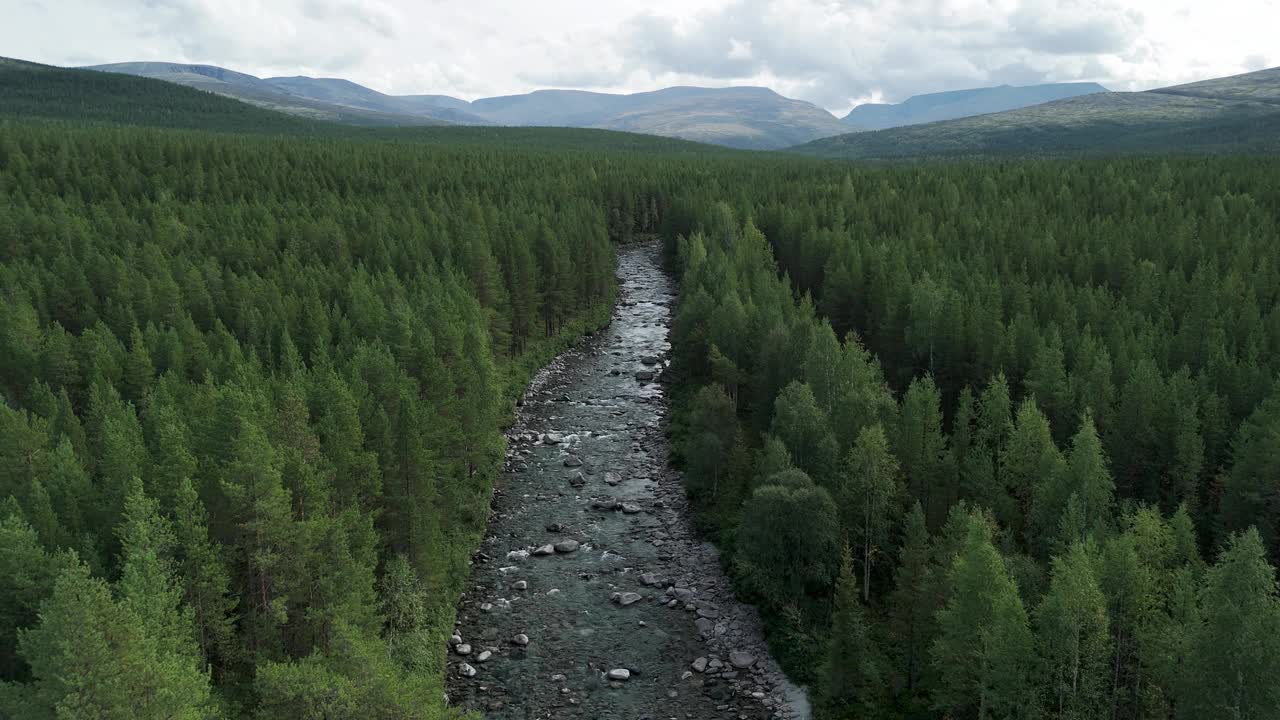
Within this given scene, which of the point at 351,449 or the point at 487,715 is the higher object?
the point at 351,449

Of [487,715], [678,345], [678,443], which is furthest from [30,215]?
[487,715]

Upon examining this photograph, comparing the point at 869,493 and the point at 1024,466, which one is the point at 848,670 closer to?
the point at 869,493

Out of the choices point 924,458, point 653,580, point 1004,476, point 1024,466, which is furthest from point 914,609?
point 653,580

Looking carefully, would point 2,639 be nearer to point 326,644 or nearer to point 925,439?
point 326,644

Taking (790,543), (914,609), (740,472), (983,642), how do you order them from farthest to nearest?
1. (740,472)
2. (790,543)
3. (914,609)
4. (983,642)

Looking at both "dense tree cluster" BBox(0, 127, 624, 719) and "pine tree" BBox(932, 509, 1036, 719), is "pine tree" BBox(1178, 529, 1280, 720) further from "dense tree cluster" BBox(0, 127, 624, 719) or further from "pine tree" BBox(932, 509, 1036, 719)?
"dense tree cluster" BBox(0, 127, 624, 719)

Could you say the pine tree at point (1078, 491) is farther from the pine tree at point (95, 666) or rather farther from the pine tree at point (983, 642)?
the pine tree at point (95, 666)
